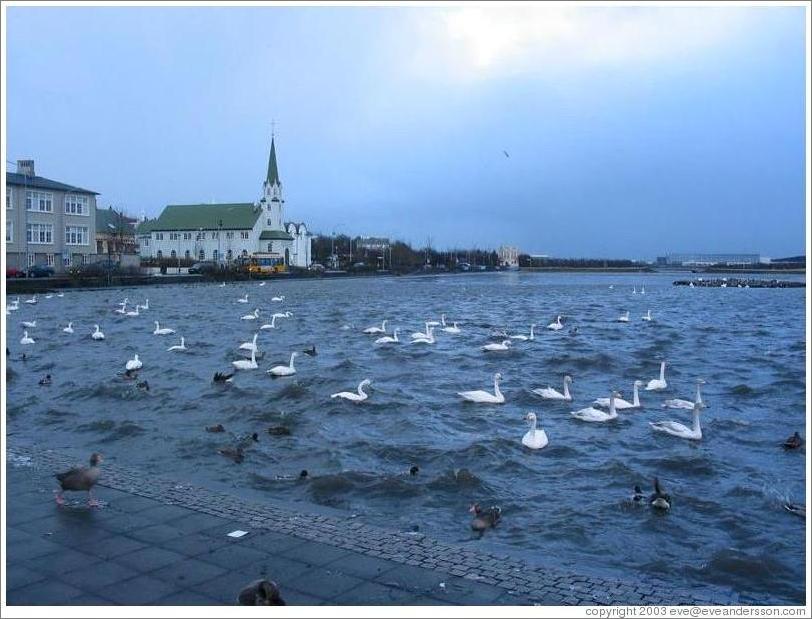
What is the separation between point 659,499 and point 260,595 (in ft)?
20.6

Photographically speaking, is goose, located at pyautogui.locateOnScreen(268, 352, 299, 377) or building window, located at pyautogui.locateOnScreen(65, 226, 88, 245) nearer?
goose, located at pyautogui.locateOnScreen(268, 352, 299, 377)

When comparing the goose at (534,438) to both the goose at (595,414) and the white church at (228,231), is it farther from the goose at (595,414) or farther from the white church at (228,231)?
the white church at (228,231)

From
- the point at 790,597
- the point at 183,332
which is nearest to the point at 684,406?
the point at 790,597

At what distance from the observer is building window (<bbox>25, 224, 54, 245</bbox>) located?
67.4 meters

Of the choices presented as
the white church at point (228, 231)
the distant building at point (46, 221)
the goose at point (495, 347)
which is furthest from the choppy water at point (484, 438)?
the white church at point (228, 231)

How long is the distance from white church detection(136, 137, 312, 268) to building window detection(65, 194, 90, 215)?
1677 inches

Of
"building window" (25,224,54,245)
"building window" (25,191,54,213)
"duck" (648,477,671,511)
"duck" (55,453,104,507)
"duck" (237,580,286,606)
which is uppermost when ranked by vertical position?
"building window" (25,191,54,213)

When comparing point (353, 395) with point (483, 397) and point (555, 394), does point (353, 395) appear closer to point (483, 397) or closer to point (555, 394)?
point (483, 397)

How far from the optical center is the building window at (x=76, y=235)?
72375 mm

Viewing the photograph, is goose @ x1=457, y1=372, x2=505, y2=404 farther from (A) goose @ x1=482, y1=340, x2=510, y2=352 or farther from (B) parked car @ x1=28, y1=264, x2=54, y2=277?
(B) parked car @ x1=28, y1=264, x2=54, y2=277

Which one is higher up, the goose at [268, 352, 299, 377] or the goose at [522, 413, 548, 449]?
the goose at [268, 352, 299, 377]

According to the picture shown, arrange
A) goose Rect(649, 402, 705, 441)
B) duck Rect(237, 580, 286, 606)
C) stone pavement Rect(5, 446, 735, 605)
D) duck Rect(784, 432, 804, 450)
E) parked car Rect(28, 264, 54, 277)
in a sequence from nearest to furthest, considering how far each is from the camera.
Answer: duck Rect(237, 580, 286, 606) < stone pavement Rect(5, 446, 735, 605) < duck Rect(784, 432, 804, 450) < goose Rect(649, 402, 705, 441) < parked car Rect(28, 264, 54, 277)

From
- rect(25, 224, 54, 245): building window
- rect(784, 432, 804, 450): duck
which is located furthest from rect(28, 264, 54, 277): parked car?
rect(784, 432, 804, 450): duck

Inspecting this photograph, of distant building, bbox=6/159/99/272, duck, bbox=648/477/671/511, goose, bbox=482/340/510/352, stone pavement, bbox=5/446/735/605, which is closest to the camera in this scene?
stone pavement, bbox=5/446/735/605
